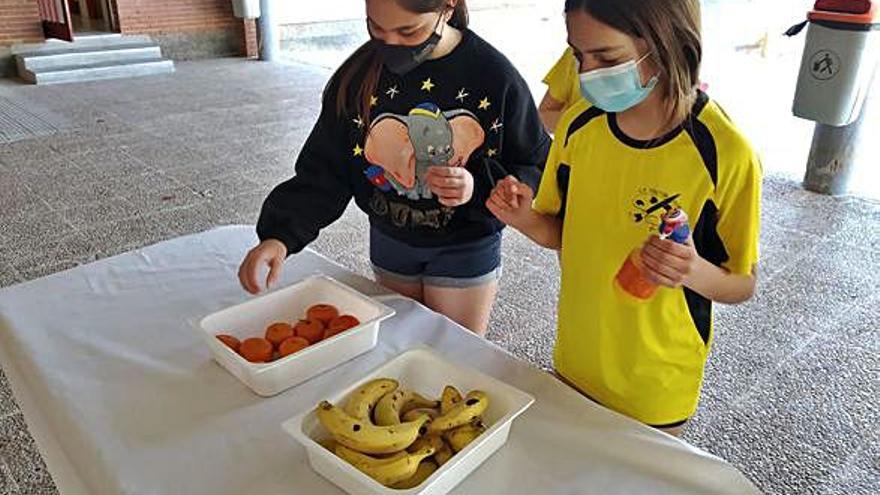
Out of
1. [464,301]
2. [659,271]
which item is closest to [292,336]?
[464,301]

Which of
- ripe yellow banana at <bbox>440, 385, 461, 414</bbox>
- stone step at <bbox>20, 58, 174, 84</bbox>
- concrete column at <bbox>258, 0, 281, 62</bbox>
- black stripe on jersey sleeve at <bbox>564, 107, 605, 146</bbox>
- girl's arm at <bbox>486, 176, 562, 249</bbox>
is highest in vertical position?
black stripe on jersey sleeve at <bbox>564, 107, 605, 146</bbox>

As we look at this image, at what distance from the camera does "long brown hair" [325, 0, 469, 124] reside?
49.4 inches

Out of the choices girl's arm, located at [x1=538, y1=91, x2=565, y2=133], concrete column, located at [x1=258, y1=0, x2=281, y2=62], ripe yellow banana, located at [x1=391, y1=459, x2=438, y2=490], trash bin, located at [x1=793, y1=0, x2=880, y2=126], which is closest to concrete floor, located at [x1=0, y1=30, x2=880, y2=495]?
trash bin, located at [x1=793, y1=0, x2=880, y2=126]

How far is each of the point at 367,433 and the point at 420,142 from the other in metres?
0.60

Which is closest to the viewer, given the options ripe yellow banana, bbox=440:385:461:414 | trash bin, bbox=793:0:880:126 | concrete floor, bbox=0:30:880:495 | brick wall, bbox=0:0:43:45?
ripe yellow banana, bbox=440:385:461:414

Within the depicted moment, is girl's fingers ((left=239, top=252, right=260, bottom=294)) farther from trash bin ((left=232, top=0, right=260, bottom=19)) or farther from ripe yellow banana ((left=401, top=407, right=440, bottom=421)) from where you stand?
trash bin ((left=232, top=0, right=260, bottom=19))

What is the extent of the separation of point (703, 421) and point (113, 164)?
135 inches

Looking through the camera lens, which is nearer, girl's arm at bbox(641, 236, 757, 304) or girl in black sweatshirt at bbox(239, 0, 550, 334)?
girl's arm at bbox(641, 236, 757, 304)

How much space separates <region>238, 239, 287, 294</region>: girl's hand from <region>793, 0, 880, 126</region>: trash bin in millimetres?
2886

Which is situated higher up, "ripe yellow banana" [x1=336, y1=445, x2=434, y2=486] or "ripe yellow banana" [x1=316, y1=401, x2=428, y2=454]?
"ripe yellow banana" [x1=316, y1=401, x2=428, y2=454]

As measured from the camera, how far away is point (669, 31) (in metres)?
0.90

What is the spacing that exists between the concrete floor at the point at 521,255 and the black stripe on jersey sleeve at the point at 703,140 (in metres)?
1.12

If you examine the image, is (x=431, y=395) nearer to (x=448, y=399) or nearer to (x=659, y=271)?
(x=448, y=399)

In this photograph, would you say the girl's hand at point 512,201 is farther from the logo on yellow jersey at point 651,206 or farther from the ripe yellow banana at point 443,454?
the ripe yellow banana at point 443,454
